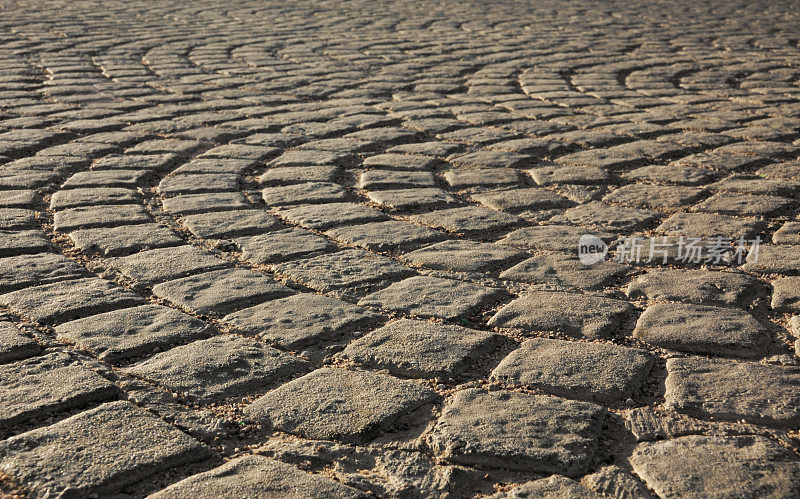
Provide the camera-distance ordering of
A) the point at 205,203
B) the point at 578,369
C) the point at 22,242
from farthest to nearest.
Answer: the point at 205,203
the point at 22,242
the point at 578,369

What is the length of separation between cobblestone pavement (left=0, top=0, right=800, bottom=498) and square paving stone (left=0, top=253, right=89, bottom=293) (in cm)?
2

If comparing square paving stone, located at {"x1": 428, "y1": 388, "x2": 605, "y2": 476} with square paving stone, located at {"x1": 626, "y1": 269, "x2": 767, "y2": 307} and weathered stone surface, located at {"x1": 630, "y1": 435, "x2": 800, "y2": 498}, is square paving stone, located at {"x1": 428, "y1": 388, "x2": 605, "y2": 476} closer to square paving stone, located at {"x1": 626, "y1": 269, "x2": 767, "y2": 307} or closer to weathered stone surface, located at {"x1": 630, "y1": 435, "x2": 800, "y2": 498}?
weathered stone surface, located at {"x1": 630, "y1": 435, "x2": 800, "y2": 498}

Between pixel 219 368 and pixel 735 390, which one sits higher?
pixel 219 368

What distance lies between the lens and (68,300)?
8.15 feet

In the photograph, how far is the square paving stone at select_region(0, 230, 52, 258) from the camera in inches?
114

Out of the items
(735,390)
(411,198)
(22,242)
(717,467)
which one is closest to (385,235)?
(411,198)

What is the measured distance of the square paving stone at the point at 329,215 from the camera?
322cm

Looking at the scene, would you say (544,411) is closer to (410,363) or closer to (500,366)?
(500,366)

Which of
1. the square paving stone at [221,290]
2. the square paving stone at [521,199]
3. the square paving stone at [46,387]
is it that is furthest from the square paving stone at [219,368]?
the square paving stone at [521,199]

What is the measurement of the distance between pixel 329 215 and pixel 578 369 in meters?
1.54

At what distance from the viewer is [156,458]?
1.69m

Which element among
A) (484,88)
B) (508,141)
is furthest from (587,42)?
(508,141)

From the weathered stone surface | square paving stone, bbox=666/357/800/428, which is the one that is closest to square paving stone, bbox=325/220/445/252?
square paving stone, bbox=666/357/800/428

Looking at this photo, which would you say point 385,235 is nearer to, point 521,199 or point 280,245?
point 280,245
